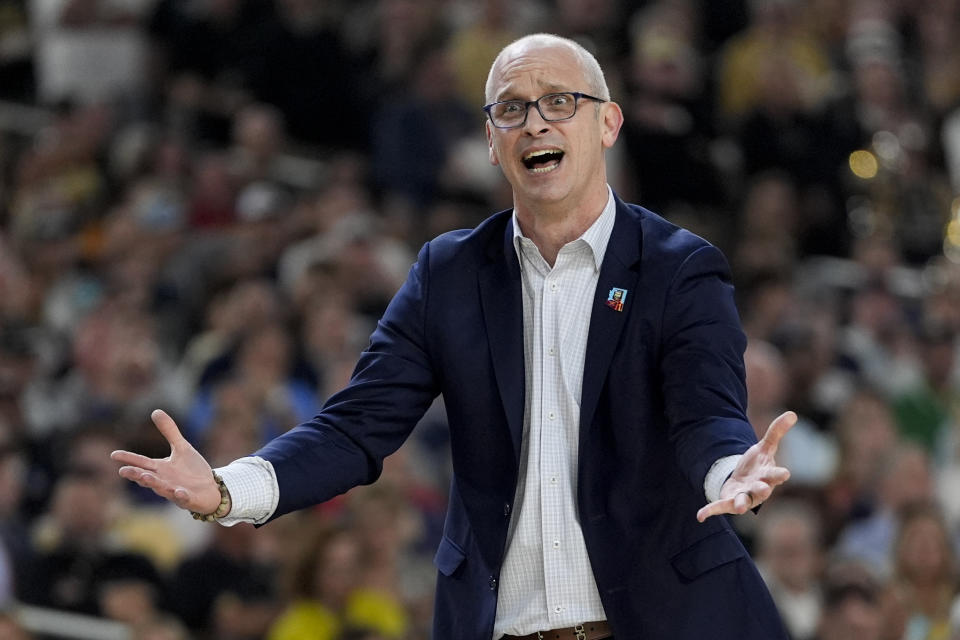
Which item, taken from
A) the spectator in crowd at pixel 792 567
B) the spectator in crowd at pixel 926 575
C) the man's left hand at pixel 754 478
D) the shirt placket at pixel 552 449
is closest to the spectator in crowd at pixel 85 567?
the spectator in crowd at pixel 792 567

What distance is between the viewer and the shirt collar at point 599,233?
12.1ft

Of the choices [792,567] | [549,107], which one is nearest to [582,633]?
[549,107]

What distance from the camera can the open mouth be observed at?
3.67 metres

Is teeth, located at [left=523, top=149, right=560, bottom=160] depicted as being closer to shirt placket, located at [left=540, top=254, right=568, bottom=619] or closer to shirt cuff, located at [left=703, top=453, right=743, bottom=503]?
shirt placket, located at [left=540, top=254, right=568, bottom=619]

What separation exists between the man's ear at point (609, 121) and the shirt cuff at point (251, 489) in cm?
96

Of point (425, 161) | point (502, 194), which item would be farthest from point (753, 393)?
point (425, 161)

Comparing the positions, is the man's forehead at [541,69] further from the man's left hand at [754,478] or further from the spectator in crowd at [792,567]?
the spectator in crowd at [792,567]

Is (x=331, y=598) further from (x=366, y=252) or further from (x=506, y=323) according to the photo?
(x=506, y=323)

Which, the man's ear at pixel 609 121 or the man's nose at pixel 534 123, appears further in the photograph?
the man's ear at pixel 609 121

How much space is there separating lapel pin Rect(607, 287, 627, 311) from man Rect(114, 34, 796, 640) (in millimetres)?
12

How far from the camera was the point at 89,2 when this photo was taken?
10.9 meters

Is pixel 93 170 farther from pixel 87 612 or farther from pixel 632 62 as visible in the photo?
pixel 87 612

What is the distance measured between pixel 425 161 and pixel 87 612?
3.88 m

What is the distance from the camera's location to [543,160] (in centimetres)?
370
